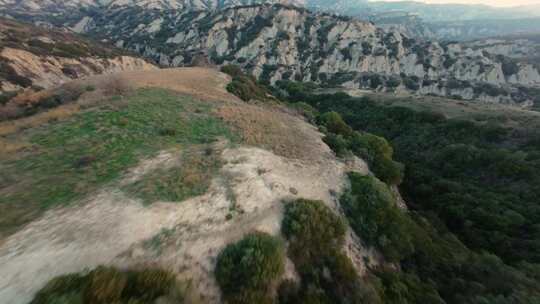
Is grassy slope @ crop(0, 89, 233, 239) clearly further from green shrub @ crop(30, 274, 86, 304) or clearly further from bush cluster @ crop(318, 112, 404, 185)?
bush cluster @ crop(318, 112, 404, 185)

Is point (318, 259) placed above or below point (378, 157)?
above

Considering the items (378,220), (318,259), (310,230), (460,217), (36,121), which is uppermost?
(36,121)

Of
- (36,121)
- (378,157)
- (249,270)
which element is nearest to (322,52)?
(378,157)

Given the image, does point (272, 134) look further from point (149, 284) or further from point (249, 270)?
point (149, 284)

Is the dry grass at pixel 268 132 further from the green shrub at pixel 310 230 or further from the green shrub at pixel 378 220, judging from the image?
the green shrub at pixel 310 230

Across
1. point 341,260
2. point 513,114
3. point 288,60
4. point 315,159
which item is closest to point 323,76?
point 288,60

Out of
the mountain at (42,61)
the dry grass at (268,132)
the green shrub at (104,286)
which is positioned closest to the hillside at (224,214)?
the green shrub at (104,286)
